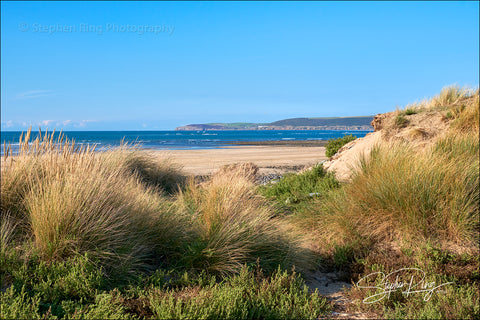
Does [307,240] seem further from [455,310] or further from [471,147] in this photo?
[471,147]

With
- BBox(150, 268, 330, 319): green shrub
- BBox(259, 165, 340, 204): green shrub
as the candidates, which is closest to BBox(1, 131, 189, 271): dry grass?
BBox(150, 268, 330, 319): green shrub

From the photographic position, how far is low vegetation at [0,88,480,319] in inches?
142

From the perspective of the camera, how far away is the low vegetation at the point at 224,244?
3604mm

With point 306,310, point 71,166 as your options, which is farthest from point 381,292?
point 71,166

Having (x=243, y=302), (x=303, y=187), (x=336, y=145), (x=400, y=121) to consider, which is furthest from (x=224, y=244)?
(x=336, y=145)

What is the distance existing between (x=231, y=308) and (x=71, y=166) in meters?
3.02

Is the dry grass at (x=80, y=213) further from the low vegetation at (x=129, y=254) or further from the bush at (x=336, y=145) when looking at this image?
the bush at (x=336, y=145)

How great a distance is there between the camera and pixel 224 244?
454 centimetres

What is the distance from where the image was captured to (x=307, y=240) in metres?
5.90
